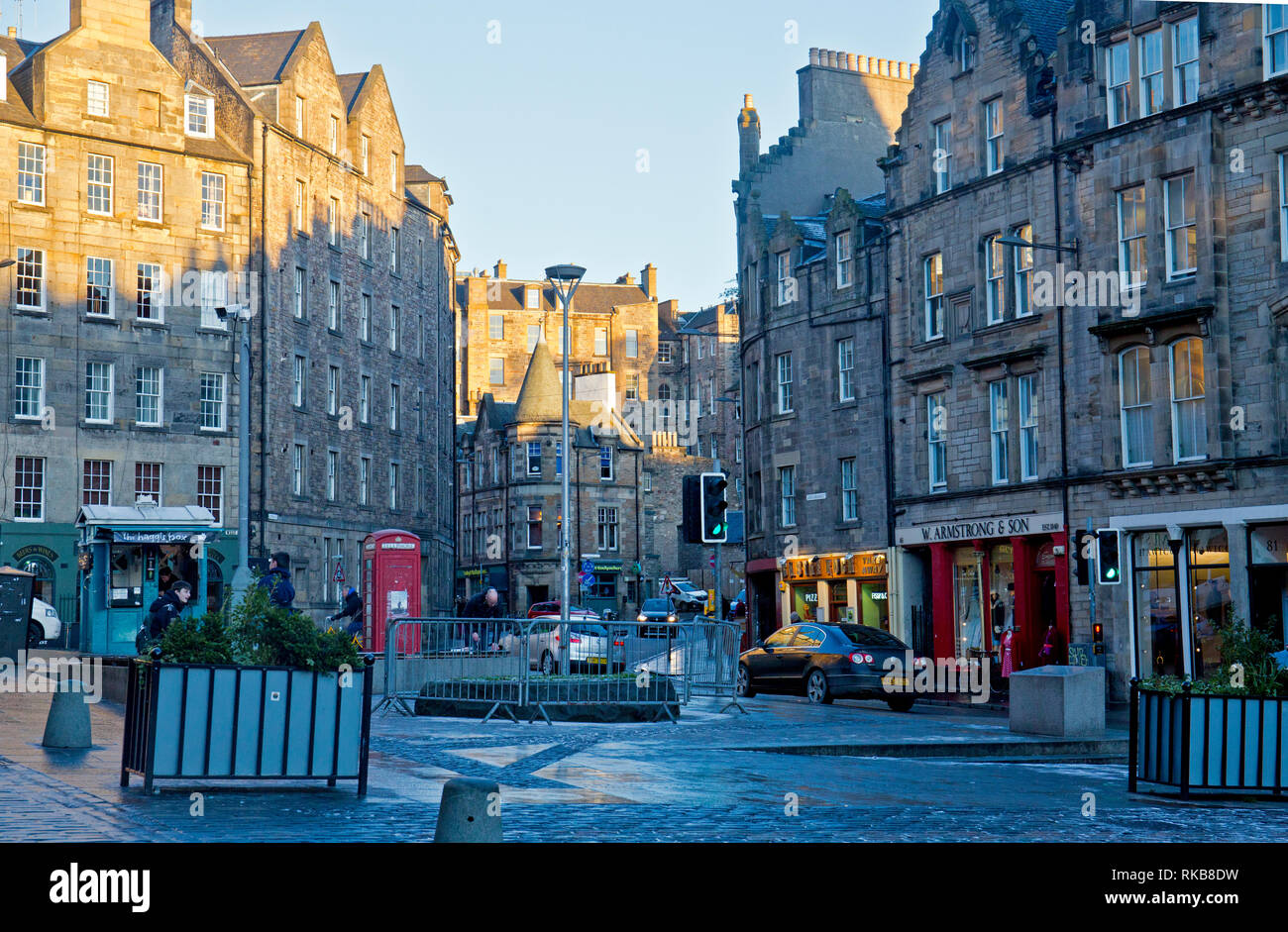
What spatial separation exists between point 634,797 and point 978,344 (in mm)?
26153

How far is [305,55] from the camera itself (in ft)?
185

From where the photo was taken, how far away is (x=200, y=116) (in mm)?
52406

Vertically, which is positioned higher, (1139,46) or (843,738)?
(1139,46)

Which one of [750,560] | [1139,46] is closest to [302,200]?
[750,560]

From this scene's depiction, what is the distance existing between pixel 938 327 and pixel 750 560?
13.2m

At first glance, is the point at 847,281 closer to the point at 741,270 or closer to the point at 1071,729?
the point at 741,270

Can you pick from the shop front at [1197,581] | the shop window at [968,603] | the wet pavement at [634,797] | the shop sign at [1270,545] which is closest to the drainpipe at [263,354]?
the shop window at [968,603]

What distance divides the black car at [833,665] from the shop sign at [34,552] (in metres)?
25.5

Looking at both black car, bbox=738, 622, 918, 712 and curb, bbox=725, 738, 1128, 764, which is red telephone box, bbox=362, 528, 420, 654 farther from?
curb, bbox=725, 738, 1128, 764

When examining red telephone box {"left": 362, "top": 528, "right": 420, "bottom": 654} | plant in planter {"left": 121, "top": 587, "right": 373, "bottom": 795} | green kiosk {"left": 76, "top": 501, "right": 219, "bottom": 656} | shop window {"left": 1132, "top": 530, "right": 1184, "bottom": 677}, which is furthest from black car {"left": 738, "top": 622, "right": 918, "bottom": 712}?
plant in planter {"left": 121, "top": 587, "right": 373, "bottom": 795}

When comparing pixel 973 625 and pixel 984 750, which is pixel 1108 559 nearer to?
pixel 984 750

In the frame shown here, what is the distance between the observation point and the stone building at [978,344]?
3469 cm

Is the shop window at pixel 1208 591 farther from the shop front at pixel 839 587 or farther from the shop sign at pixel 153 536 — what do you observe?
the shop sign at pixel 153 536

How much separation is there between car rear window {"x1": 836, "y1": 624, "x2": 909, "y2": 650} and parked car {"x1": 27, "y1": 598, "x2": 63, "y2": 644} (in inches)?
918
